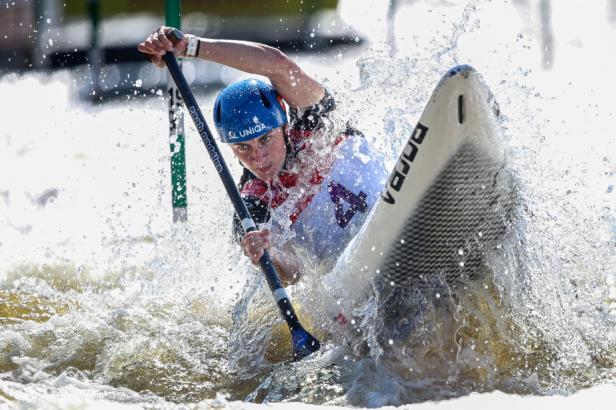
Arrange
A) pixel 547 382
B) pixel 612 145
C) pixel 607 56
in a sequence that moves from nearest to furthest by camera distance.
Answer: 1. pixel 547 382
2. pixel 612 145
3. pixel 607 56

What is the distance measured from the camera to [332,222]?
4.33m

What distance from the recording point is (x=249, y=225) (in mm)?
4117

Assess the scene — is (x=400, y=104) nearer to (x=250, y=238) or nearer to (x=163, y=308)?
(x=250, y=238)

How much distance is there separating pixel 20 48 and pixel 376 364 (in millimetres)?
6964

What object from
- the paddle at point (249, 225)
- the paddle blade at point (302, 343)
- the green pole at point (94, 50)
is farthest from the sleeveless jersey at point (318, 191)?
the green pole at point (94, 50)

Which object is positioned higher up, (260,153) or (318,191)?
(260,153)

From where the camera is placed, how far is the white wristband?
4.16 m

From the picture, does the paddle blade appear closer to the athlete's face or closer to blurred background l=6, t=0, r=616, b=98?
the athlete's face

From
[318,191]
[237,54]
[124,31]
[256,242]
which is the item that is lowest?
[256,242]

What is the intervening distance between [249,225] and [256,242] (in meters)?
0.15

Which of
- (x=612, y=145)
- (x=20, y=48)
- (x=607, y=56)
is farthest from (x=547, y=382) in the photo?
(x=20, y=48)

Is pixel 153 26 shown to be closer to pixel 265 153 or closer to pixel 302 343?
pixel 265 153

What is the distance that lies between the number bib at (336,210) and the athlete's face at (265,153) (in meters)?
0.22

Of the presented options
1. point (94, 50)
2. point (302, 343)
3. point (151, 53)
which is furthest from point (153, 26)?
point (302, 343)
